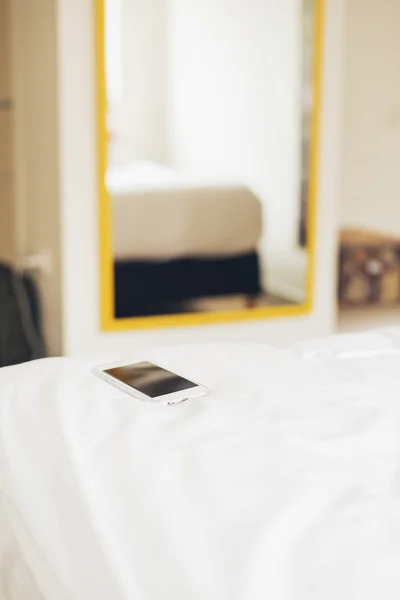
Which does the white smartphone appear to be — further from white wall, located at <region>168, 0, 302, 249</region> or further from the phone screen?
white wall, located at <region>168, 0, 302, 249</region>

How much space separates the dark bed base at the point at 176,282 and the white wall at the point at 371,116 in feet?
3.42

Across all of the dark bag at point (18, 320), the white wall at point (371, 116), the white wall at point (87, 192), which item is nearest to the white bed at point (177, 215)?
the white wall at point (87, 192)

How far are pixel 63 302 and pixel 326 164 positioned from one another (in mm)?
1048

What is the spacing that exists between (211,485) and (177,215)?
6.82ft

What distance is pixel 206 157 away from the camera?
273 cm

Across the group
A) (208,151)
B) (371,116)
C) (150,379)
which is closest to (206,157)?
(208,151)

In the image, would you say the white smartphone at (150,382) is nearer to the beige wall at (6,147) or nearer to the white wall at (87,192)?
the white wall at (87,192)

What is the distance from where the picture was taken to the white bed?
2.63 metres

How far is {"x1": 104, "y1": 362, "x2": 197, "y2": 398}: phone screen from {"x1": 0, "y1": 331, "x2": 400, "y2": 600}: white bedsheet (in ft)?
0.12

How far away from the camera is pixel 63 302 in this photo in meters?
2.57

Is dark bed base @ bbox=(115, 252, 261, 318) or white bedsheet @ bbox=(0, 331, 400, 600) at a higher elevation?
white bedsheet @ bbox=(0, 331, 400, 600)

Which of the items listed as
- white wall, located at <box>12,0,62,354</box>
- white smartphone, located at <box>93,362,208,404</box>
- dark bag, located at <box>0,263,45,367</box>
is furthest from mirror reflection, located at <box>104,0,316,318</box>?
white smartphone, located at <box>93,362,208,404</box>

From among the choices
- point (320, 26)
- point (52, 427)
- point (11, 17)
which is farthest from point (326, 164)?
point (52, 427)

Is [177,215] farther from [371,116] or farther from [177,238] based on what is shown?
[371,116]
